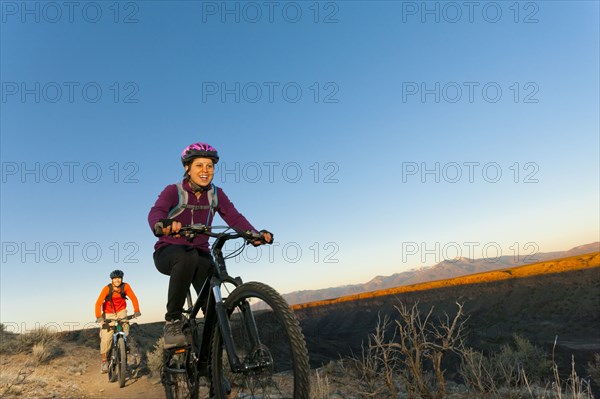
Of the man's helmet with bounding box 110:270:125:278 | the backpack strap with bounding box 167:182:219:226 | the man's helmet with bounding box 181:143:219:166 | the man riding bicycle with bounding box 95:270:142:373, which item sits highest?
the man's helmet with bounding box 181:143:219:166

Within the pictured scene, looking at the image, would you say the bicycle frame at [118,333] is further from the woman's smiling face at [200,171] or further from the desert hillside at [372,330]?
the woman's smiling face at [200,171]

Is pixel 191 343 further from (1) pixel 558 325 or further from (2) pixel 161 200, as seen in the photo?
(1) pixel 558 325

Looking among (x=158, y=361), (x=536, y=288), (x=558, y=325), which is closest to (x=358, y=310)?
(x=536, y=288)

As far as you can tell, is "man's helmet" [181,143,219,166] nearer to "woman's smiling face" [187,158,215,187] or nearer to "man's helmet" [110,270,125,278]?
"woman's smiling face" [187,158,215,187]

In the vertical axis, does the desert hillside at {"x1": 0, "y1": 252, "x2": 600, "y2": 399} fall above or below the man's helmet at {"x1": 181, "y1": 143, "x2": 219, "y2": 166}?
below

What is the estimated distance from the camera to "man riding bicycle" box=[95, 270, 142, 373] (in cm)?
1051

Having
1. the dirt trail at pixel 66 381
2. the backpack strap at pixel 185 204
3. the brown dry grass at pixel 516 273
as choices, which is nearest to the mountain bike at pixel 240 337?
the backpack strap at pixel 185 204

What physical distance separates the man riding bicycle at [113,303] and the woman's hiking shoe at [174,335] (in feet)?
23.0

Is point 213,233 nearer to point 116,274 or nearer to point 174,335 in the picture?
point 174,335

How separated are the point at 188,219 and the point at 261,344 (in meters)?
1.78

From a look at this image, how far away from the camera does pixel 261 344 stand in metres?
3.12

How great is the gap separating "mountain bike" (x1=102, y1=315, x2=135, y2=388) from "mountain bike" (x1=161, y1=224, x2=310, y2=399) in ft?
22.2

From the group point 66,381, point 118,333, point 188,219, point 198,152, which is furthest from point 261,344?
point 66,381

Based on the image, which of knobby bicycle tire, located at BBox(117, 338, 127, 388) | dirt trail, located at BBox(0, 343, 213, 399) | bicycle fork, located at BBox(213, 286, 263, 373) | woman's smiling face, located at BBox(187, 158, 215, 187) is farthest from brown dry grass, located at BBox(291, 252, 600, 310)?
bicycle fork, located at BBox(213, 286, 263, 373)
